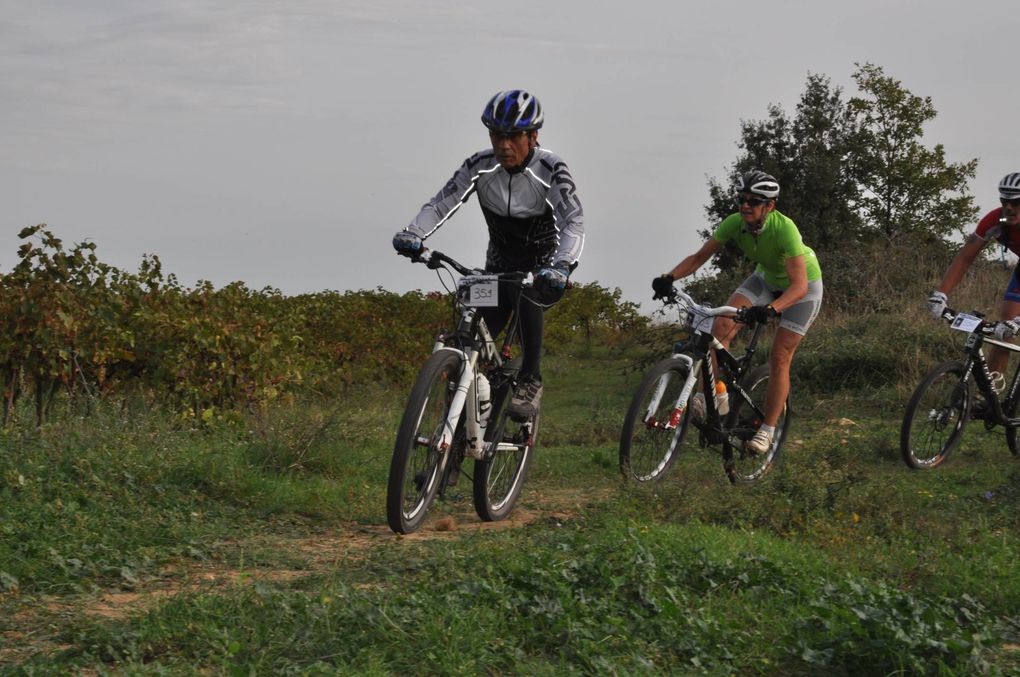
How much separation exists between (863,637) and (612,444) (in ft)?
22.4

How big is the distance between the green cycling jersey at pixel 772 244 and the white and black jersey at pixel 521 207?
1.65 metres

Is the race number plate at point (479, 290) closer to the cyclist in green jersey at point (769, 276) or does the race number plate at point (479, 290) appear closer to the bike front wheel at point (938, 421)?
the cyclist in green jersey at point (769, 276)

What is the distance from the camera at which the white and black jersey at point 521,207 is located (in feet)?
23.7

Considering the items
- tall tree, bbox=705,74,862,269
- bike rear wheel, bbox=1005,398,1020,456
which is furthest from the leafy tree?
bike rear wheel, bbox=1005,398,1020,456

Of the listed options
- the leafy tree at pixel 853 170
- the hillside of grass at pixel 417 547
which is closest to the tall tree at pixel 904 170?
the leafy tree at pixel 853 170

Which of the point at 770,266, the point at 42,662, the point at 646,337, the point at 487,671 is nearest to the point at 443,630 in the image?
the point at 487,671

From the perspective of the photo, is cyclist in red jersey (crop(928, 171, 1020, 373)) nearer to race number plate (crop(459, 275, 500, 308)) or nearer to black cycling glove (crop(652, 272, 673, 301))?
black cycling glove (crop(652, 272, 673, 301))

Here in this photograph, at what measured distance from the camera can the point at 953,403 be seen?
9945 millimetres

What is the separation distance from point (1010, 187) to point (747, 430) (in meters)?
2.75

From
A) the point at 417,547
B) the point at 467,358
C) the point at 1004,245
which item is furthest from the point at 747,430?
the point at 417,547

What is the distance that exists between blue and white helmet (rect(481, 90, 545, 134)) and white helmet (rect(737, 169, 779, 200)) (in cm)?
194

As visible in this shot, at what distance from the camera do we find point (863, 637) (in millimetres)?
4613

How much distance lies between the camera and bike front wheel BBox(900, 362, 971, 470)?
383 inches

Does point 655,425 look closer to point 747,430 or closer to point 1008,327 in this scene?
point 747,430
